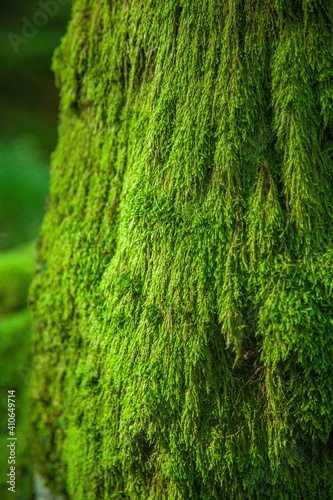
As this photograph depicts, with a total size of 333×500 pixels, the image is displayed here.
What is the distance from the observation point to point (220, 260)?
3.95ft

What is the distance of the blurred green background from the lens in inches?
81.7

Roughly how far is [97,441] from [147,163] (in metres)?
1.12

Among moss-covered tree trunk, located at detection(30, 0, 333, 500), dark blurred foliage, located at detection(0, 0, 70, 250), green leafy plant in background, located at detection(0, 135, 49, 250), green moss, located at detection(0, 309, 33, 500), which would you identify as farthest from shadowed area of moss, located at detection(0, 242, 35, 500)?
dark blurred foliage, located at detection(0, 0, 70, 250)

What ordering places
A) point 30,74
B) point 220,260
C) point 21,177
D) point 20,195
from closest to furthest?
point 220,260, point 20,195, point 21,177, point 30,74

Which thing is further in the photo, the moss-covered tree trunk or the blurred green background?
the blurred green background

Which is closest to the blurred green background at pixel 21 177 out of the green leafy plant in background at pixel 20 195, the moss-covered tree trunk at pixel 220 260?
the green leafy plant in background at pixel 20 195

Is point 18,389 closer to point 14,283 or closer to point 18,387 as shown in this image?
point 18,387

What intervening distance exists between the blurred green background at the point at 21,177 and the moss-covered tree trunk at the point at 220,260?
2.91 ft

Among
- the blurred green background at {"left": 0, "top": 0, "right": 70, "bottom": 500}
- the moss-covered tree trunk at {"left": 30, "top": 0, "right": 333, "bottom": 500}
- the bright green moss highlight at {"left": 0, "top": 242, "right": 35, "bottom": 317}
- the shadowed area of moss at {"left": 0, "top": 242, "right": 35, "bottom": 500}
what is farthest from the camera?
the bright green moss highlight at {"left": 0, "top": 242, "right": 35, "bottom": 317}

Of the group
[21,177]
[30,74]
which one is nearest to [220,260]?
[21,177]

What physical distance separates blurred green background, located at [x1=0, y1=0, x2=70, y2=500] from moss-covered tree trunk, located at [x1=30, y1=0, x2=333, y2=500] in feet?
2.91

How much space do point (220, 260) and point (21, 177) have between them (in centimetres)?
522

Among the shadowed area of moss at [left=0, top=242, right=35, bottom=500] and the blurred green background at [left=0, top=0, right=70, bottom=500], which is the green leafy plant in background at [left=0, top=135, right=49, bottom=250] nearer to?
the blurred green background at [left=0, top=0, right=70, bottom=500]

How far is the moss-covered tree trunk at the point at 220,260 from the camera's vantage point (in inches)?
44.7
